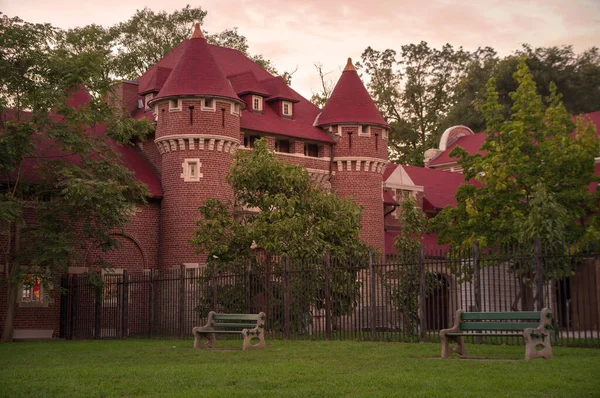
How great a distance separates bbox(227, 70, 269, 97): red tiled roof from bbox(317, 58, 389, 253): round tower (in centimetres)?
303

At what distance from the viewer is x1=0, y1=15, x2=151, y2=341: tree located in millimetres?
24344

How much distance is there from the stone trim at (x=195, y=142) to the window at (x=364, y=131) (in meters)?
6.54

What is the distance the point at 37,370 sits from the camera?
41.0 feet

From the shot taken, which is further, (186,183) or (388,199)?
(388,199)

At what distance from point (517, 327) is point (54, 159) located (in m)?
18.8

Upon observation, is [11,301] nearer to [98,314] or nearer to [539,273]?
[98,314]

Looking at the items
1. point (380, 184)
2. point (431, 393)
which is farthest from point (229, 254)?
point (431, 393)

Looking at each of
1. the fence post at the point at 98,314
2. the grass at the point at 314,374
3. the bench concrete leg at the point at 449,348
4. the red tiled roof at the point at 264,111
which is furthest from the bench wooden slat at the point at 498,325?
the red tiled roof at the point at 264,111

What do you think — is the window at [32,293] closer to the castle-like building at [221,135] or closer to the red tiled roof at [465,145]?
the castle-like building at [221,135]

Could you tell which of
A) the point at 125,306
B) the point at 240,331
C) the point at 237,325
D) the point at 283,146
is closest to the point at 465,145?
the point at 283,146

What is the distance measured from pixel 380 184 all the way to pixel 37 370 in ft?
80.9

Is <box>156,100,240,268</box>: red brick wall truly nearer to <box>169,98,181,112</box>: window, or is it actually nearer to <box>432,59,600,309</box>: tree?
<box>169,98,181,112</box>: window

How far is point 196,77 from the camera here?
3091cm

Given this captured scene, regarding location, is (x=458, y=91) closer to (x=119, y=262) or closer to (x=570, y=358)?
(x=119, y=262)
